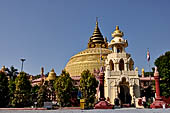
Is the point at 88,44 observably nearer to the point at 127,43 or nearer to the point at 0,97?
the point at 127,43

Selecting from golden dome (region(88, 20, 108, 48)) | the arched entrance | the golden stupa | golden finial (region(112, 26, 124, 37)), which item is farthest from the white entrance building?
golden dome (region(88, 20, 108, 48))

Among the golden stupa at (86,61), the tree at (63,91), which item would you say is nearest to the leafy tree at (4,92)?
the tree at (63,91)

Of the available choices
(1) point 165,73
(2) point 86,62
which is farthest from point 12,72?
(1) point 165,73

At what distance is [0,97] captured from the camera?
3172 centimetres

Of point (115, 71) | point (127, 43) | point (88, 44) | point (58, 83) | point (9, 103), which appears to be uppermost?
point (88, 44)

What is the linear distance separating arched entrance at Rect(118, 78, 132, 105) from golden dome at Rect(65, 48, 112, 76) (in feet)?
71.4

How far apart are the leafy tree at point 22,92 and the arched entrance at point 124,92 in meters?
15.7

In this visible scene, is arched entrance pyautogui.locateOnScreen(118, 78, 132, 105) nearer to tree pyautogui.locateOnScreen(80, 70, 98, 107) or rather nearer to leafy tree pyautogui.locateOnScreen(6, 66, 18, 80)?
tree pyautogui.locateOnScreen(80, 70, 98, 107)

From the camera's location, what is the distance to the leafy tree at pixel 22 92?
104ft

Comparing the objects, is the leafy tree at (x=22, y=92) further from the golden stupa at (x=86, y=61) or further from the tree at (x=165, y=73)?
the golden stupa at (x=86, y=61)

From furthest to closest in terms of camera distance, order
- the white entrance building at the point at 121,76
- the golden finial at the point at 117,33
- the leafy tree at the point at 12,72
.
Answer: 1. the leafy tree at the point at 12,72
2. the golden finial at the point at 117,33
3. the white entrance building at the point at 121,76

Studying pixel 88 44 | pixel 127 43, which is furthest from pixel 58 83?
pixel 88 44

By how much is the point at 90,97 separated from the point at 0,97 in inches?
569

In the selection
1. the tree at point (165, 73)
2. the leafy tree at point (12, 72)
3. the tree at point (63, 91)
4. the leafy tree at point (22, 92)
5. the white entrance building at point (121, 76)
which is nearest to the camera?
the tree at point (63, 91)
